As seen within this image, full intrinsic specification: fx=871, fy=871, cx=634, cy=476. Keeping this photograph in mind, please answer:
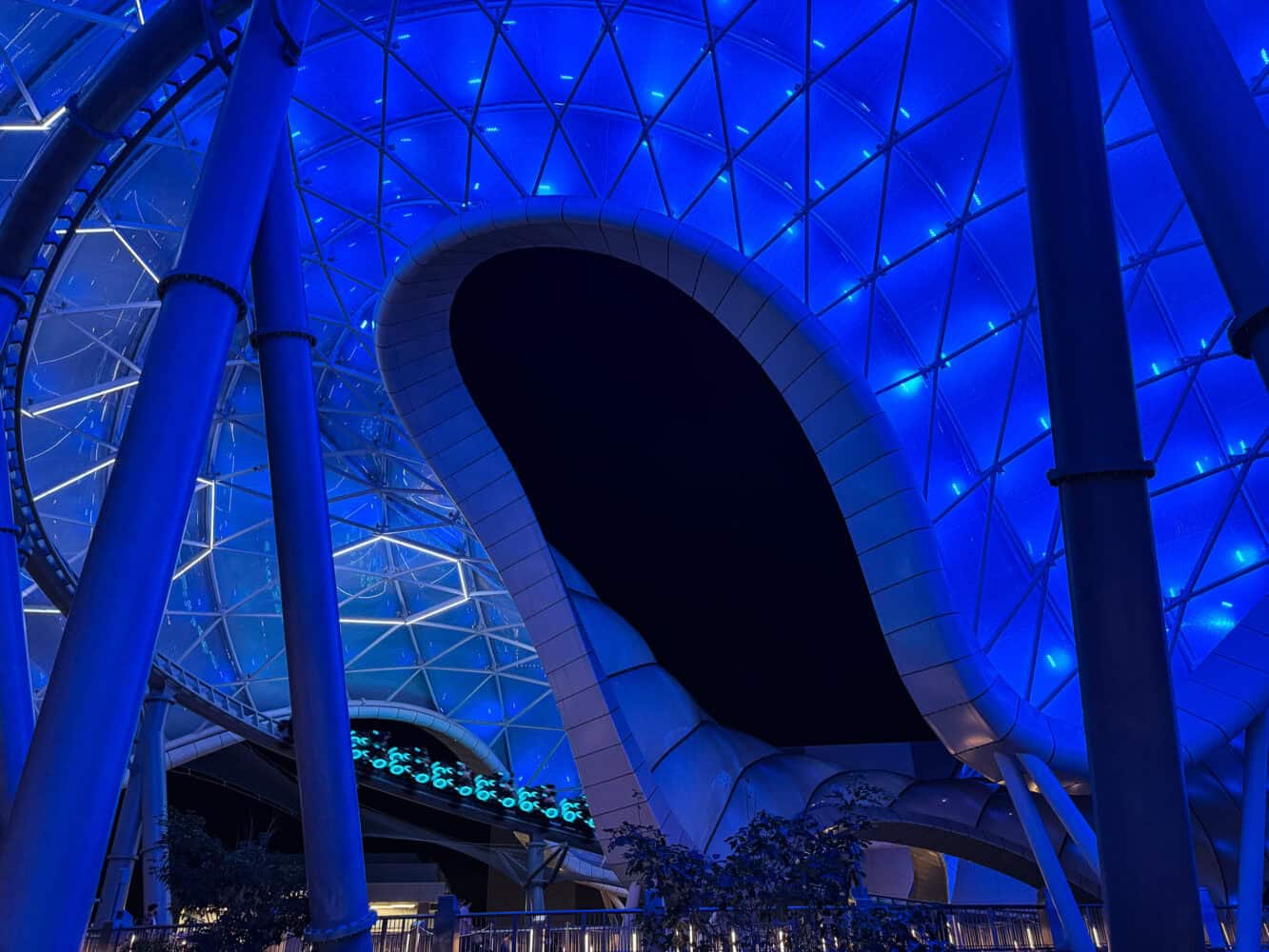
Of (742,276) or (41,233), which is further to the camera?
(742,276)

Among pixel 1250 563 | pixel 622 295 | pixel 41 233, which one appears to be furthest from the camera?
pixel 1250 563

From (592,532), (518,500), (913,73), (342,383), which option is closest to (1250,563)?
(913,73)

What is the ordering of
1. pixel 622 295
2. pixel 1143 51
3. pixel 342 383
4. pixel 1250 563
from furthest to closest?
pixel 342 383 → pixel 1250 563 → pixel 622 295 → pixel 1143 51

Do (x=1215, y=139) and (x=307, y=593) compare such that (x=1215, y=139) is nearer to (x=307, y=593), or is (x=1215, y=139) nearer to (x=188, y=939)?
(x=307, y=593)

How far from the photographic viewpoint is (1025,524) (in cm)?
2472

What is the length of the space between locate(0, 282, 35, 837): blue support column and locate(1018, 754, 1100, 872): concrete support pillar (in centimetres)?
1857

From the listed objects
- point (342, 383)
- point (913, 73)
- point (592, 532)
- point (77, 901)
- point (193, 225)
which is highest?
point (342, 383)

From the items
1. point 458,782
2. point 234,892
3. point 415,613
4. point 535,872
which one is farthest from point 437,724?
point 234,892

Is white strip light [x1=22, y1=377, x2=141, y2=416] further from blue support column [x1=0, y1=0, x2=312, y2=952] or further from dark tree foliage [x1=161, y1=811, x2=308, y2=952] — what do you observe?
blue support column [x1=0, y1=0, x2=312, y2=952]

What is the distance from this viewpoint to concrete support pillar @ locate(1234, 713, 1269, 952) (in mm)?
18125

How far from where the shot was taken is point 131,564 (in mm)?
5758

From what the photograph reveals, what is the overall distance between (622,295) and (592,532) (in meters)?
6.55

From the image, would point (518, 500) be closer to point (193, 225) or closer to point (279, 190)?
point (279, 190)

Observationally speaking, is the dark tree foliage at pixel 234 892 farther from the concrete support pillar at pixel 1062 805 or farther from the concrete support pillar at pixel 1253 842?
the concrete support pillar at pixel 1253 842
